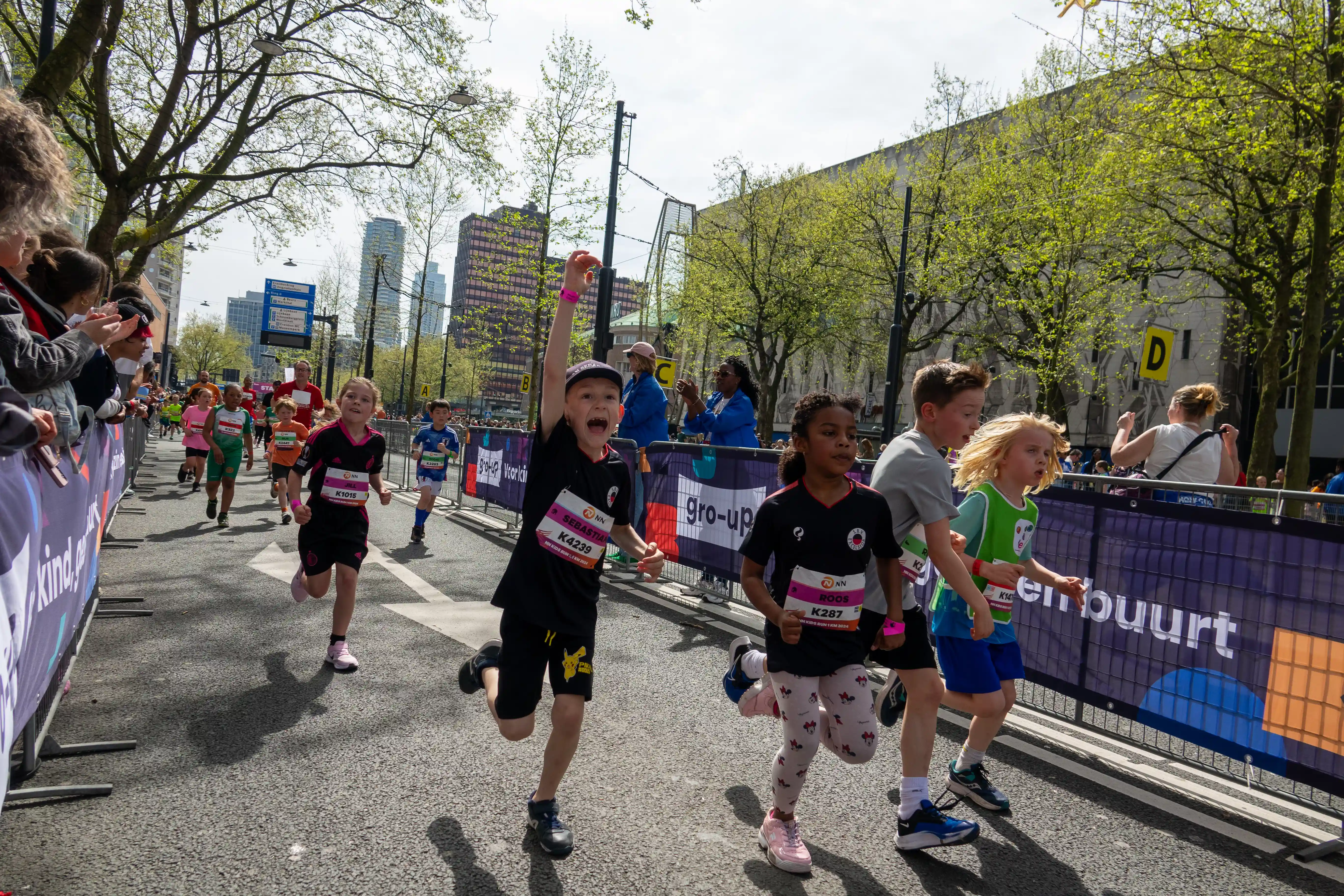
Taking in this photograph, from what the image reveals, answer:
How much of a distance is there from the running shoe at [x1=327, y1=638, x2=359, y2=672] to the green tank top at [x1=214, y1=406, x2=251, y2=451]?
7.08 metres

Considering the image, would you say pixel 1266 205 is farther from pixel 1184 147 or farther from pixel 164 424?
pixel 164 424

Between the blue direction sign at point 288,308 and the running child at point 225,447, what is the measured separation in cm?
3366

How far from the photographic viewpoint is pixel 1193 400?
661 centimetres

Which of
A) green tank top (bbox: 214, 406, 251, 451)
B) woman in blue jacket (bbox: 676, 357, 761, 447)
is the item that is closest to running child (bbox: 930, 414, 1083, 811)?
woman in blue jacket (bbox: 676, 357, 761, 447)

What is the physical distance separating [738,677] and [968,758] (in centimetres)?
106

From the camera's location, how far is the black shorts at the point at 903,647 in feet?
11.6

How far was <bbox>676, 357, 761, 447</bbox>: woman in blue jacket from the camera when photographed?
28.4 feet

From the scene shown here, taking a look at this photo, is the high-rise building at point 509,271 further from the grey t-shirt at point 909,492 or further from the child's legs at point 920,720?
the child's legs at point 920,720

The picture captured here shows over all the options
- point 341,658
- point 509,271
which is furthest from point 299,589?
point 509,271

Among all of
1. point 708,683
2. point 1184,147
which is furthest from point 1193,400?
point 1184,147

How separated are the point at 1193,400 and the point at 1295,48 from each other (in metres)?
9.91

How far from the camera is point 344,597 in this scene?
5.50 m

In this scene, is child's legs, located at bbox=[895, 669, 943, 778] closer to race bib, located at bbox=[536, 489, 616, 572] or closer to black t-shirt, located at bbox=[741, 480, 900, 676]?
black t-shirt, located at bbox=[741, 480, 900, 676]

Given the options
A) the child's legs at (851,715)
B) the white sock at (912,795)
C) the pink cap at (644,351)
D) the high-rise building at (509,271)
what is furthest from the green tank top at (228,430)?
the high-rise building at (509,271)
